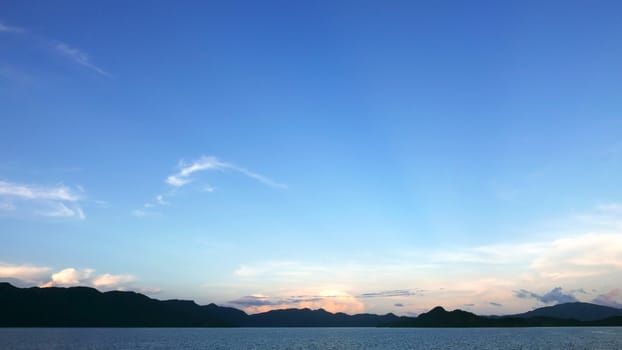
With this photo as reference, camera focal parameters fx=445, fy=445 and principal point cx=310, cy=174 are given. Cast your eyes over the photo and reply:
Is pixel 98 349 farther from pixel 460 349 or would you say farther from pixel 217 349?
pixel 460 349

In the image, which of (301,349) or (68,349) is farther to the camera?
(301,349)

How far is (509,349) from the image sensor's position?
17188 cm

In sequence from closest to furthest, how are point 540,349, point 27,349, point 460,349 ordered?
point 27,349, point 540,349, point 460,349

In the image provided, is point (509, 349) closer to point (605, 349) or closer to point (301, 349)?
point (605, 349)

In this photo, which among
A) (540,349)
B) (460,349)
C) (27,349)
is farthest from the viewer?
(460,349)

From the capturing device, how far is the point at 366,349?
188625 mm

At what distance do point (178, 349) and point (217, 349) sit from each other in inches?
627

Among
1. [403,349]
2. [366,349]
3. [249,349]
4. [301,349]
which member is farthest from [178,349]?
[403,349]

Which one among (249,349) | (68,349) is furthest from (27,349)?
(249,349)

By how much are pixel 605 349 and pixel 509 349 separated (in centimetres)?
3186

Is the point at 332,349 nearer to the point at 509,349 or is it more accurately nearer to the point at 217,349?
the point at 217,349

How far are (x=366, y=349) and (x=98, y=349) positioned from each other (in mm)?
107894

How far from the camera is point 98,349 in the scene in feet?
573

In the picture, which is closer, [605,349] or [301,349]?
[605,349]
